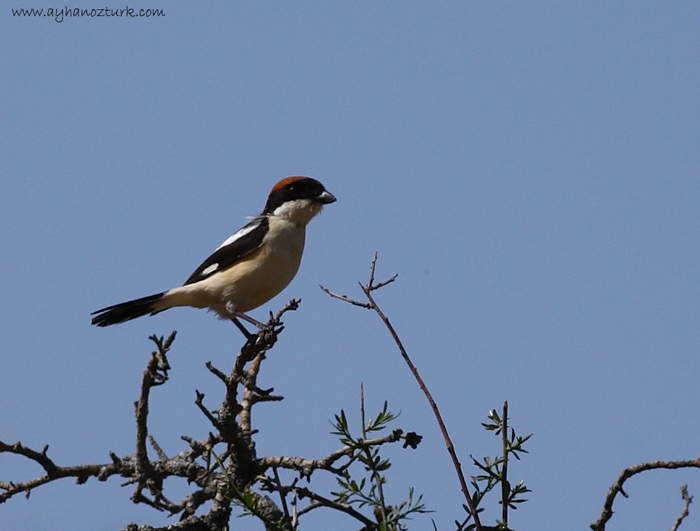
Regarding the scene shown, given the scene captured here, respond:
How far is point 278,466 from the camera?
432cm

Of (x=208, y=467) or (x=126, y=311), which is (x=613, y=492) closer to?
(x=208, y=467)

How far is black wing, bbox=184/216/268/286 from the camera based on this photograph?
672 cm

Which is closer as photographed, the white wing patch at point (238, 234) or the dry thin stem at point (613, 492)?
the dry thin stem at point (613, 492)

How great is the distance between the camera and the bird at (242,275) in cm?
658

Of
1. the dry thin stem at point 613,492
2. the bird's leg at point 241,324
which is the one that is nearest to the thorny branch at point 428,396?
the dry thin stem at point 613,492

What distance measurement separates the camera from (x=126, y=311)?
22.4 feet

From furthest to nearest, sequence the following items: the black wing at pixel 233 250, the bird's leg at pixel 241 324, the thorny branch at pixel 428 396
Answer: the black wing at pixel 233 250 < the bird's leg at pixel 241 324 < the thorny branch at pixel 428 396

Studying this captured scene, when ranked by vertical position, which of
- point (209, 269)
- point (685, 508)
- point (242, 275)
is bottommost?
point (685, 508)

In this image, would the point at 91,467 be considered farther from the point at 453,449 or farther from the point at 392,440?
the point at 453,449

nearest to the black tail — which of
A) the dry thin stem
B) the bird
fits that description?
the bird

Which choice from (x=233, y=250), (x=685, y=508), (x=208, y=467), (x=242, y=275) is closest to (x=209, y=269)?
(x=233, y=250)

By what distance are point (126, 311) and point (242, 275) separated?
922 millimetres

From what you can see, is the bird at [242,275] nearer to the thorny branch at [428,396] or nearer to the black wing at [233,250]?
the black wing at [233,250]

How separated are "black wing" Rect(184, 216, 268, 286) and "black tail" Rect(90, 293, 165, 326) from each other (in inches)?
11.9
